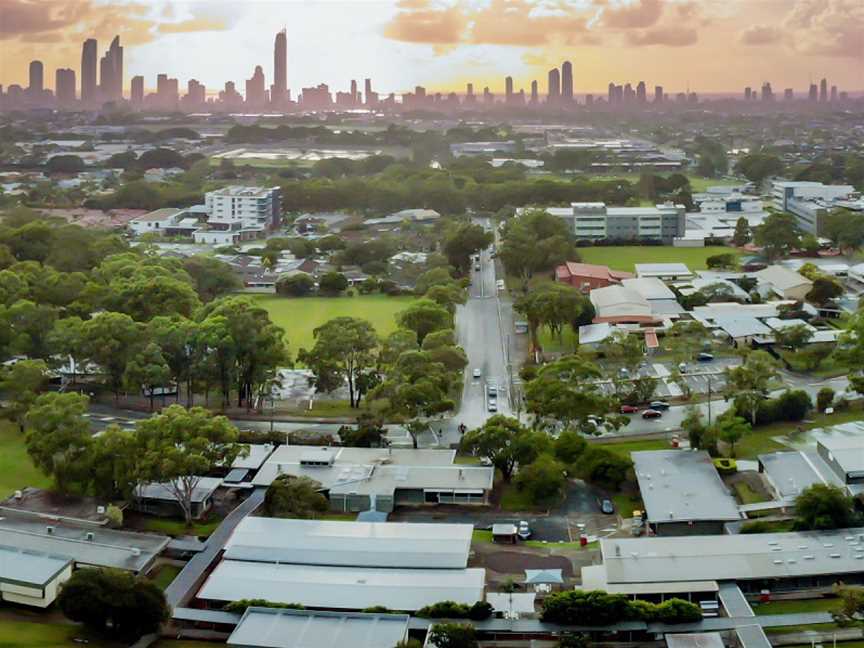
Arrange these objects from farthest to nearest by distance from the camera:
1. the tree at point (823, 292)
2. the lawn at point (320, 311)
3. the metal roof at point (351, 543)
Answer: the tree at point (823, 292)
the lawn at point (320, 311)
the metal roof at point (351, 543)

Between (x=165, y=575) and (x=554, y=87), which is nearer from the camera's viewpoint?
(x=165, y=575)

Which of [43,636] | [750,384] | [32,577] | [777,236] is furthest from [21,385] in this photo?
[777,236]

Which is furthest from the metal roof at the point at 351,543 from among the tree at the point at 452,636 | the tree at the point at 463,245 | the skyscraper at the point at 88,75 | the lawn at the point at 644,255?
the skyscraper at the point at 88,75

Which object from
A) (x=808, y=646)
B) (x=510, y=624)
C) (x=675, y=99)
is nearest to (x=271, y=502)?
(x=510, y=624)

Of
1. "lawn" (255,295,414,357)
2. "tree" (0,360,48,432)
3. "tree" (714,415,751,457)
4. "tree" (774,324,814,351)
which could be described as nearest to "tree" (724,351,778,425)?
"tree" (714,415,751,457)

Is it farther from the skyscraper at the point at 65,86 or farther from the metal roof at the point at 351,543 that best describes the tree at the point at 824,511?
the skyscraper at the point at 65,86

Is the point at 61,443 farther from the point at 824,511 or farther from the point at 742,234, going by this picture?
the point at 742,234
